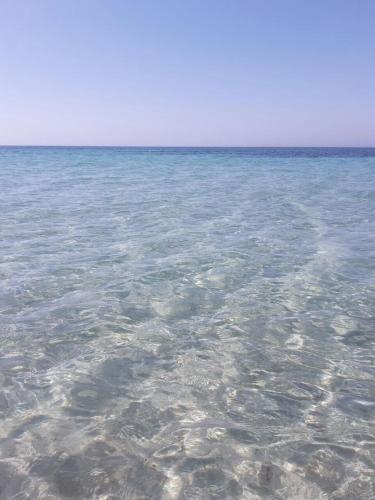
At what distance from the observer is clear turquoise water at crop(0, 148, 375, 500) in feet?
9.33

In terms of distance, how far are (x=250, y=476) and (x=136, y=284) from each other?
13.4 feet

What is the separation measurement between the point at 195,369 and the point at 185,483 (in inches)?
57.1

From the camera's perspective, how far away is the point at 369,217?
12.7m

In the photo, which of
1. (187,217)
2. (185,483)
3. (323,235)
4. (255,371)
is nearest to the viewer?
(185,483)

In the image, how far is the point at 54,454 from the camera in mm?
2980

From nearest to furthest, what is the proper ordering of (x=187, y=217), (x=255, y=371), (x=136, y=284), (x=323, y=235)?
(x=255, y=371)
(x=136, y=284)
(x=323, y=235)
(x=187, y=217)

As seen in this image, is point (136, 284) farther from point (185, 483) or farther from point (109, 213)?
point (109, 213)

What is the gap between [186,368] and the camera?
4.17 meters

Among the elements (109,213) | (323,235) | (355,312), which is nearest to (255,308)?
(355,312)

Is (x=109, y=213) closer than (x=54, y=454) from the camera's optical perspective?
No

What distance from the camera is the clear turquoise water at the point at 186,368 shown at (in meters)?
2.84

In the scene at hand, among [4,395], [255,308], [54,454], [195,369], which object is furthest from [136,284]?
[54,454]

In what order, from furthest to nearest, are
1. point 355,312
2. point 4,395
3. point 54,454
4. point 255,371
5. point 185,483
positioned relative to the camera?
1. point 355,312
2. point 255,371
3. point 4,395
4. point 54,454
5. point 185,483

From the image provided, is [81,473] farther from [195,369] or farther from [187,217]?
[187,217]
